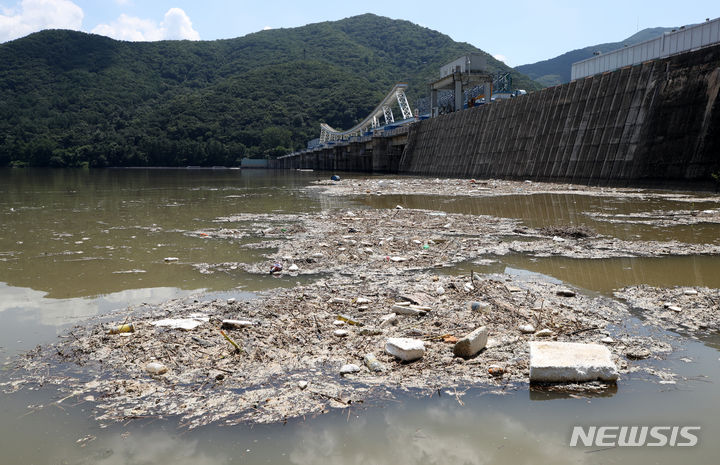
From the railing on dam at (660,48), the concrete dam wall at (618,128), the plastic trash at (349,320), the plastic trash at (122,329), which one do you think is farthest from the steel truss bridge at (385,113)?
the plastic trash at (122,329)

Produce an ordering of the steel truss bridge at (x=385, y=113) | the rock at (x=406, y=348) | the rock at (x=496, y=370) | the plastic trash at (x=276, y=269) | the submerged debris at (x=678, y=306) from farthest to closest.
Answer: the steel truss bridge at (x=385, y=113) < the plastic trash at (x=276, y=269) < the submerged debris at (x=678, y=306) < the rock at (x=406, y=348) < the rock at (x=496, y=370)

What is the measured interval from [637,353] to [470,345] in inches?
46.6

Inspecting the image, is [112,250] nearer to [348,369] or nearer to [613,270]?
[348,369]

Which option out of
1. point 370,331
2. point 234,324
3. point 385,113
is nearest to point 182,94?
point 385,113

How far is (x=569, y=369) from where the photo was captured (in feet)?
10.0

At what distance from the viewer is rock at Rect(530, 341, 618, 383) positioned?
3.04 metres

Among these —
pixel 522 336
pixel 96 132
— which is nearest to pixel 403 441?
pixel 522 336

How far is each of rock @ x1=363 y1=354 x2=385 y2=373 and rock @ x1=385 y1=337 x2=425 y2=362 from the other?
0.15 metres

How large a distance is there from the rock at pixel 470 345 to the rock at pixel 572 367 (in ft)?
1.37

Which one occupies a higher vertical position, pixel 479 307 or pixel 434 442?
pixel 479 307

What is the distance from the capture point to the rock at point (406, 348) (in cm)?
344

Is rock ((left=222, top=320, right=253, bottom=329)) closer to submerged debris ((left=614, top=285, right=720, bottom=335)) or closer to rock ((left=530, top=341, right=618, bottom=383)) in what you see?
rock ((left=530, top=341, right=618, bottom=383))

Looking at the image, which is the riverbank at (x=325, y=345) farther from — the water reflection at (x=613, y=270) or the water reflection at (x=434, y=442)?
the water reflection at (x=613, y=270)

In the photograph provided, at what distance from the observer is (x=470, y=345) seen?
136 inches
